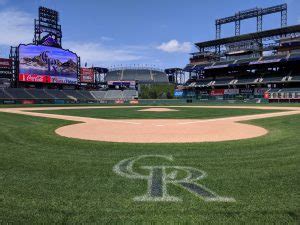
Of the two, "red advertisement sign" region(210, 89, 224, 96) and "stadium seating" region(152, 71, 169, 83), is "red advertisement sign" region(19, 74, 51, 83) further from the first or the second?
"stadium seating" region(152, 71, 169, 83)

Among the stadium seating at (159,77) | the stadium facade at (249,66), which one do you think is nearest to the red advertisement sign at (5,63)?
the stadium facade at (249,66)

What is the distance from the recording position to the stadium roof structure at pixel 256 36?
215ft

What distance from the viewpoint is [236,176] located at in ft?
18.3

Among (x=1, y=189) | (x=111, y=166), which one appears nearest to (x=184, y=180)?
(x=111, y=166)

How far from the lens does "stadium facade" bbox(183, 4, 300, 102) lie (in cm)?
6122

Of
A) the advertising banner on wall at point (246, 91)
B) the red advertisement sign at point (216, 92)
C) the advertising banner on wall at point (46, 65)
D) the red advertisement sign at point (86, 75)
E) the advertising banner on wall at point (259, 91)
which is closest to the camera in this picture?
the advertising banner on wall at point (46, 65)

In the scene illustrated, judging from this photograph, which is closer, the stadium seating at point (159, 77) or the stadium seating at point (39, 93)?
the stadium seating at point (39, 93)

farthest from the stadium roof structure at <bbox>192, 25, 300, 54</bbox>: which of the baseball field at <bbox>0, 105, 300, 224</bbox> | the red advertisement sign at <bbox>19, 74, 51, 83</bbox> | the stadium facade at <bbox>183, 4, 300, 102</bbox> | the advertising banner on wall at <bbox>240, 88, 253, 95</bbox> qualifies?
the baseball field at <bbox>0, 105, 300, 224</bbox>

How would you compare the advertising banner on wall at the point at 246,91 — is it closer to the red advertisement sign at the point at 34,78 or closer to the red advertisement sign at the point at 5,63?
the red advertisement sign at the point at 34,78

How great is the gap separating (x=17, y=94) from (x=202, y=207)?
57395 mm

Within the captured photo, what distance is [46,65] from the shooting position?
60.1 meters

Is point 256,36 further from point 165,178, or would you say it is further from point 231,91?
point 165,178

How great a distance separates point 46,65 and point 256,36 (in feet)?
148

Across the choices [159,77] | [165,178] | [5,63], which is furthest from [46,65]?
[159,77]
